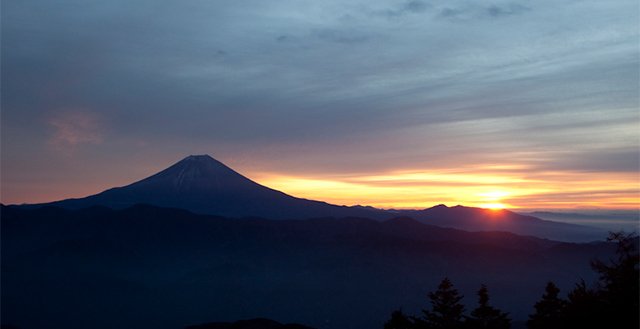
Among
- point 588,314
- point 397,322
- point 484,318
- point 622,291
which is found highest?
point 622,291

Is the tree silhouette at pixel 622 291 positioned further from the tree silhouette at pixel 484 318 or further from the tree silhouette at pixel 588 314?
the tree silhouette at pixel 484 318

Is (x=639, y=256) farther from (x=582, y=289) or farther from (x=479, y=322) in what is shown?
(x=479, y=322)

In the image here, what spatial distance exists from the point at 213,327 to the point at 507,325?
82.9m

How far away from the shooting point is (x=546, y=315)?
38.4 m

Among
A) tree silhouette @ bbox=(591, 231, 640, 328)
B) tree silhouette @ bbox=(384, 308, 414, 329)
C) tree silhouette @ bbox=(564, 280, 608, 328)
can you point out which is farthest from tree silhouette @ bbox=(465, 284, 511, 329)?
tree silhouette @ bbox=(591, 231, 640, 328)

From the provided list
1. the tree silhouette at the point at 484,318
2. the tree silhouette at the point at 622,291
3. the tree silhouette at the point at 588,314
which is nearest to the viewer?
the tree silhouette at the point at 622,291

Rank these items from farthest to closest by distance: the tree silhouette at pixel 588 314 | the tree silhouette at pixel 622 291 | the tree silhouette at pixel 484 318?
the tree silhouette at pixel 484 318 < the tree silhouette at pixel 588 314 < the tree silhouette at pixel 622 291

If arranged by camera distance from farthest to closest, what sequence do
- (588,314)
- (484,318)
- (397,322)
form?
1. (484,318)
2. (397,322)
3. (588,314)

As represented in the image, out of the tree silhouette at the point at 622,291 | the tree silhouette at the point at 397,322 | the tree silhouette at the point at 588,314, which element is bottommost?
the tree silhouette at the point at 397,322

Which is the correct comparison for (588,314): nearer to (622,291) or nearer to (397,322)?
(622,291)

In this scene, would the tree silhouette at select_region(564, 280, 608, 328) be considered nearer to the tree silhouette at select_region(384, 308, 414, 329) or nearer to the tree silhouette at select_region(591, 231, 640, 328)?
the tree silhouette at select_region(591, 231, 640, 328)

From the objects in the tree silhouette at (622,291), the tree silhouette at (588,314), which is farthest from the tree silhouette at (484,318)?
the tree silhouette at (622,291)

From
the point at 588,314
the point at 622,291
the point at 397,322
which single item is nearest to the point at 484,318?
the point at 397,322

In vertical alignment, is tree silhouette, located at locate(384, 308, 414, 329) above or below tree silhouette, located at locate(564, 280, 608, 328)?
below
